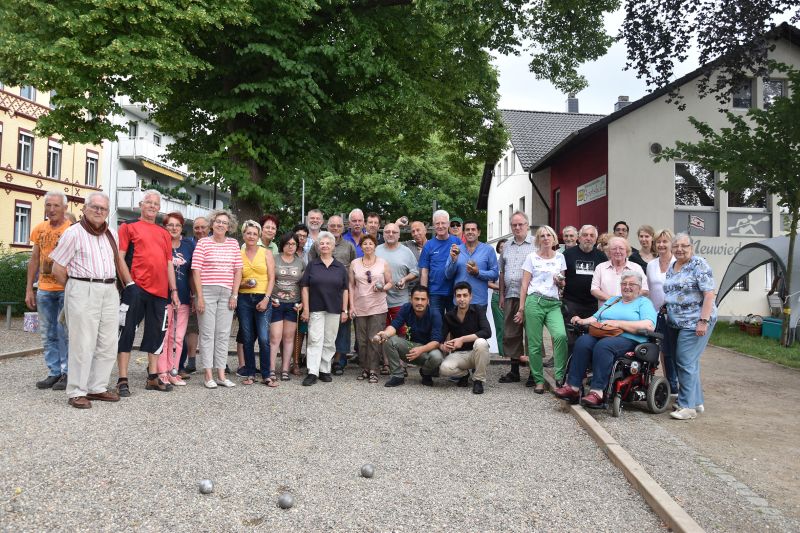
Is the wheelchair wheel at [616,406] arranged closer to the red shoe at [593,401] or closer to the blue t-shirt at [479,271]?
the red shoe at [593,401]

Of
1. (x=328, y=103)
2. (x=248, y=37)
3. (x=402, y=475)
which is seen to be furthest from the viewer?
(x=328, y=103)

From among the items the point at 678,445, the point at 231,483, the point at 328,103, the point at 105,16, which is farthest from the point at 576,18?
the point at 231,483

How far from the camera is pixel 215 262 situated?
7645 mm

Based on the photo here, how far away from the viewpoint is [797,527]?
4.00 meters

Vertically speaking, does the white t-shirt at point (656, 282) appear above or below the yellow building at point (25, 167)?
below

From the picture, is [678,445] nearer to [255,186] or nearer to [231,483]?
[231,483]

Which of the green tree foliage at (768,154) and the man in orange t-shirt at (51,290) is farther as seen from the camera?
the green tree foliage at (768,154)

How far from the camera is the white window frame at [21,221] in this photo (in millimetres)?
27969

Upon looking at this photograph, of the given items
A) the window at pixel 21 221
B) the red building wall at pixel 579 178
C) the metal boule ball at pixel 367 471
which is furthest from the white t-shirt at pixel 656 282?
the window at pixel 21 221

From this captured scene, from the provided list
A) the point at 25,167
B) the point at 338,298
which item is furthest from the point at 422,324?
the point at 25,167

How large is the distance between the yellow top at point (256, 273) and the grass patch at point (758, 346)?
903cm

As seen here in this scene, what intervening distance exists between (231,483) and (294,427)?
1.59 m

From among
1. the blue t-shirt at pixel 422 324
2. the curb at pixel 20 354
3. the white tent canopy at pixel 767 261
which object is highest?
the white tent canopy at pixel 767 261

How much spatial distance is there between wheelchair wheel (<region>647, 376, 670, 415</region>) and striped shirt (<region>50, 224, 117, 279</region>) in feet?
18.2
